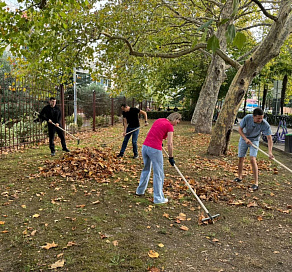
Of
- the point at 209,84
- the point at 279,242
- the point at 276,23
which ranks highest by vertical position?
the point at 276,23

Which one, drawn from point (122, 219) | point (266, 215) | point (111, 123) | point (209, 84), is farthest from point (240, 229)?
point (111, 123)

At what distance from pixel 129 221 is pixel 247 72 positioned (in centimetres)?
686

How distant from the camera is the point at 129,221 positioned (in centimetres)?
440

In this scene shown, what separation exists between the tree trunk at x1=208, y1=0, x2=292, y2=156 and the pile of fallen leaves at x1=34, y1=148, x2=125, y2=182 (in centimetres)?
396

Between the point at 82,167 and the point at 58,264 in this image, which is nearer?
the point at 58,264

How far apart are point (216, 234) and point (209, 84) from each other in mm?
12968

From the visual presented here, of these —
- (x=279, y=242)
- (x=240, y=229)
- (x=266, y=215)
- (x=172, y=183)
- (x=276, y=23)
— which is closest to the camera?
(x=279, y=242)

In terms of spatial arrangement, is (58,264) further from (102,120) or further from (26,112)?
(102,120)

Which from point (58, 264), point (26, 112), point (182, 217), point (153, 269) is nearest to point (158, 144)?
point (182, 217)

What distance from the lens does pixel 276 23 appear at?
8.48 meters

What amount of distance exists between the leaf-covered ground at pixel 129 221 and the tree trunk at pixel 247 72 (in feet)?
8.11


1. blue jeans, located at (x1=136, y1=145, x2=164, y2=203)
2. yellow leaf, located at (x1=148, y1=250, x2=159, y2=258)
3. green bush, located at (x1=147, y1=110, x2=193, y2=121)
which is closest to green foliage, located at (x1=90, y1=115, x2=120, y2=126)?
green bush, located at (x1=147, y1=110, x2=193, y2=121)

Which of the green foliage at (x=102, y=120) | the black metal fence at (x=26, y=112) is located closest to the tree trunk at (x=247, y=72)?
the black metal fence at (x=26, y=112)

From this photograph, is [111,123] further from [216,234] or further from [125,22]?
[216,234]
